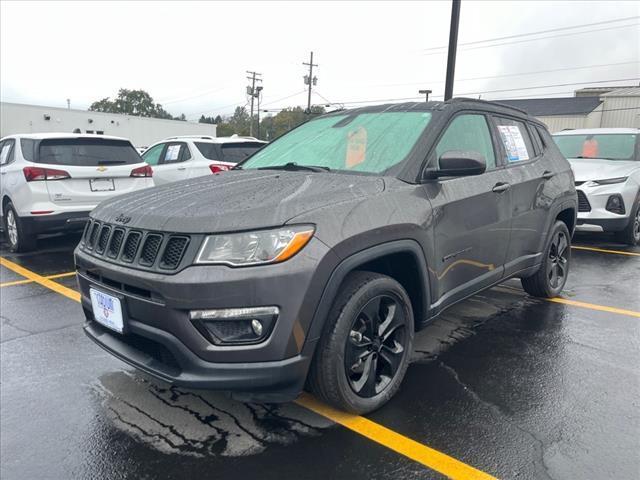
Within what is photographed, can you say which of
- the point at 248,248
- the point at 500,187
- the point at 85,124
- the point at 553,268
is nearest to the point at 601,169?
the point at 553,268

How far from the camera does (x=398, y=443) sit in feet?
7.97

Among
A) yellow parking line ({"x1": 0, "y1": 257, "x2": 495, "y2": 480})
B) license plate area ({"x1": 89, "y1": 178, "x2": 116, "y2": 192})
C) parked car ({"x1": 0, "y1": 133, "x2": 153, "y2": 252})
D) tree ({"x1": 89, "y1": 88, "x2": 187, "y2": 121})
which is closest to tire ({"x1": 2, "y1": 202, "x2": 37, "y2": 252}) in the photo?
parked car ({"x1": 0, "y1": 133, "x2": 153, "y2": 252})

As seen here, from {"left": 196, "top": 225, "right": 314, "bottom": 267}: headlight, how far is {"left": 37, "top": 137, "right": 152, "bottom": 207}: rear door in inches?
202

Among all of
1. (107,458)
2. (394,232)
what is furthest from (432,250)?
(107,458)

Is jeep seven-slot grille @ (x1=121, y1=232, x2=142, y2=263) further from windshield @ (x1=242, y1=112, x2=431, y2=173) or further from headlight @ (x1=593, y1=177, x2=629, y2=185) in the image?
headlight @ (x1=593, y1=177, x2=629, y2=185)

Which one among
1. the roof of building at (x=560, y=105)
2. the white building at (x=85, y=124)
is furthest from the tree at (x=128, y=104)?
the roof of building at (x=560, y=105)

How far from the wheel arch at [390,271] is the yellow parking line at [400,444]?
624 mm

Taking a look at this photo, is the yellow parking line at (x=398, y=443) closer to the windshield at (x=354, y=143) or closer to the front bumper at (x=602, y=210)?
the windshield at (x=354, y=143)

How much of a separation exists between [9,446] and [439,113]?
10.3ft

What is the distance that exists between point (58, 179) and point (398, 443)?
5.80 m

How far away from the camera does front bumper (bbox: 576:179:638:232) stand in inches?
276

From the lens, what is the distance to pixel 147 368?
92.1 inches

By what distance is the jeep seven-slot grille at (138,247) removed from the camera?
2.24 meters

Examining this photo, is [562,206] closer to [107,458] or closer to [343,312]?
[343,312]
